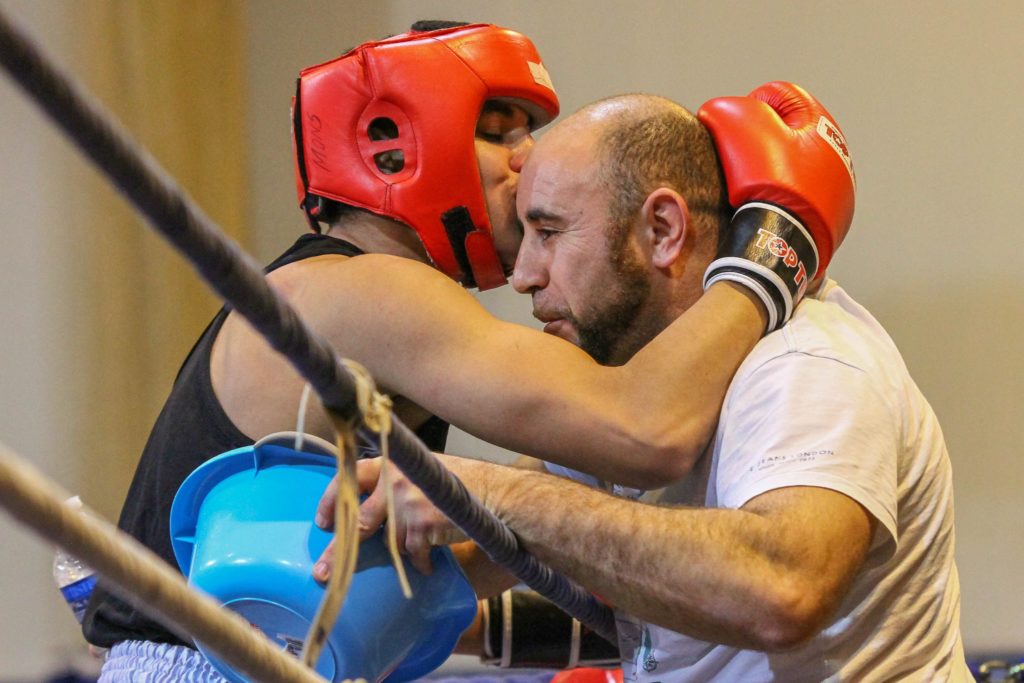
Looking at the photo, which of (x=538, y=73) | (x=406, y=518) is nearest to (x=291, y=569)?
(x=406, y=518)

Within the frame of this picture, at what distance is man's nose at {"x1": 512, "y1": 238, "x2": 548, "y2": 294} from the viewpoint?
177 cm

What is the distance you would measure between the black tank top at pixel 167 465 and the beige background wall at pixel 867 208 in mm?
1658

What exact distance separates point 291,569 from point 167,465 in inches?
16.6

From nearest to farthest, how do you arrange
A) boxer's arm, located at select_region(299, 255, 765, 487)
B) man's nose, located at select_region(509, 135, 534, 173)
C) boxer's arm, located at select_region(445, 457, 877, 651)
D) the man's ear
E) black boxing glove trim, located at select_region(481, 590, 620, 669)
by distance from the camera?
1. boxer's arm, located at select_region(445, 457, 877, 651)
2. boxer's arm, located at select_region(299, 255, 765, 487)
3. the man's ear
4. man's nose, located at select_region(509, 135, 534, 173)
5. black boxing glove trim, located at select_region(481, 590, 620, 669)

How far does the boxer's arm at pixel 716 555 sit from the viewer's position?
1240mm

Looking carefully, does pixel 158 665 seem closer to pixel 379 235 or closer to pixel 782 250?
pixel 379 235

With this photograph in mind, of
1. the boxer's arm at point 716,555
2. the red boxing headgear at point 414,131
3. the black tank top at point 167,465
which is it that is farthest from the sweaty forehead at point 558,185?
the boxer's arm at point 716,555

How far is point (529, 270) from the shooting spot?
70.2 inches

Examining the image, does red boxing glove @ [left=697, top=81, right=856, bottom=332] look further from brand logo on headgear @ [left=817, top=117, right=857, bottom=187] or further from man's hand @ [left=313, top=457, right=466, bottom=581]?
man's hand @ [left=313, top=457, right=466, bottom=581]

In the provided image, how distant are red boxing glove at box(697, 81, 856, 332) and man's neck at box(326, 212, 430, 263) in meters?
0.51

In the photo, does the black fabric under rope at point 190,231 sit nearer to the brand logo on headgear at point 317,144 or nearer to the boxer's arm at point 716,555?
the boxer's arm at point 716,555

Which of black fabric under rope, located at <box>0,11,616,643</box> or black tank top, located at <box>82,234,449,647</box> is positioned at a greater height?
black fabric under rope, located at <box>0,11,616,643</box>

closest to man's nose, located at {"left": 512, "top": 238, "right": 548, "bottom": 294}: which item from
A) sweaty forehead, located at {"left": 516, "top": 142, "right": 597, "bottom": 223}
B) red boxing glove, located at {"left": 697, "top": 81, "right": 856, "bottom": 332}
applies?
sweaty forehead, located at {"left": 516, "top": 142, "right": 597, "bottom": 223}

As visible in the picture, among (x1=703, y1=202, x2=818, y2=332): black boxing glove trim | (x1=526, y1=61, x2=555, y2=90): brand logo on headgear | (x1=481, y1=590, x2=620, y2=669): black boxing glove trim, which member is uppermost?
(x1=526, y1=61, x2=555, y2=90): brand logo on headgear
